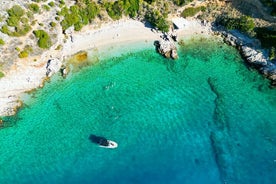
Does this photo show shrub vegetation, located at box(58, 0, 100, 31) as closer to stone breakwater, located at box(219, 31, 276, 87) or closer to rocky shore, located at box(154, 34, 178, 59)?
rocky shore, located at box(154, 34, 178, 59)

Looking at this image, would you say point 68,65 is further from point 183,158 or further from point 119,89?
point 183,158

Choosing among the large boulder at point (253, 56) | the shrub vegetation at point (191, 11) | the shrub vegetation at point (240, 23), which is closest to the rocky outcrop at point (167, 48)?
the shrub vegetation at point (191, 11)

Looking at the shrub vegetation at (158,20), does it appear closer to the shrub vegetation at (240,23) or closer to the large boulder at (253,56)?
the shrub vegetation at (240,23)

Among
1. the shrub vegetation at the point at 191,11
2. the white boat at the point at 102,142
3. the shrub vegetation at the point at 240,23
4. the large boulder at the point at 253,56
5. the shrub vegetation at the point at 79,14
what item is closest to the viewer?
the white boat at the point at 102,142

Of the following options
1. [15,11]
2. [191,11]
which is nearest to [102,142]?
[15,11]

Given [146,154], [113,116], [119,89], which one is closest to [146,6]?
[119,89]

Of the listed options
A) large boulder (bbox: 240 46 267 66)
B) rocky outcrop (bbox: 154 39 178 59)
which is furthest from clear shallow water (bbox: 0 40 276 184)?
large boulder (bbox: 240 46 267 66)
